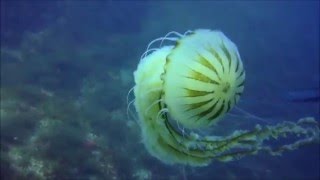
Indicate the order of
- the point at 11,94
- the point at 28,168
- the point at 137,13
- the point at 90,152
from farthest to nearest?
the point at 137,13 < the point at 11,94 < the point at 90,152 < the point at 28,168

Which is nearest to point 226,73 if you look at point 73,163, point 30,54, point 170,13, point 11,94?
point 73,163

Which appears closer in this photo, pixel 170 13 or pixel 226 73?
pixel 226 73

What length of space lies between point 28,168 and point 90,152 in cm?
113

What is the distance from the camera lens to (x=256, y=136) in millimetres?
3010

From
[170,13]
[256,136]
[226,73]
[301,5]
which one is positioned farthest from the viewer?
[301,5]

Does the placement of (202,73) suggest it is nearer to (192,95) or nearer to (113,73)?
(192,95)

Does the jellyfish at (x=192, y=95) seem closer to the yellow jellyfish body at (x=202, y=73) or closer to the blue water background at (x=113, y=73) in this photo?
the yellow jellyfish body at (x=202, y=73)

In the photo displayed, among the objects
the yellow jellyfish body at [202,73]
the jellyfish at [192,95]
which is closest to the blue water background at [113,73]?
the jellyfish at [192,95]

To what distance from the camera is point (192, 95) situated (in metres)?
2.49

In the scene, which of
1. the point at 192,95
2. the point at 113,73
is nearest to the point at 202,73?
the point at 192,95

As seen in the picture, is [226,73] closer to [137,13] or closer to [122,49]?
[122,49]

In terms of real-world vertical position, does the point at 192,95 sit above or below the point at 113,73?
below

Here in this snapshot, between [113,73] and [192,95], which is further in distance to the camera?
[113,73]

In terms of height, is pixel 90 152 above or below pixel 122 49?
below
